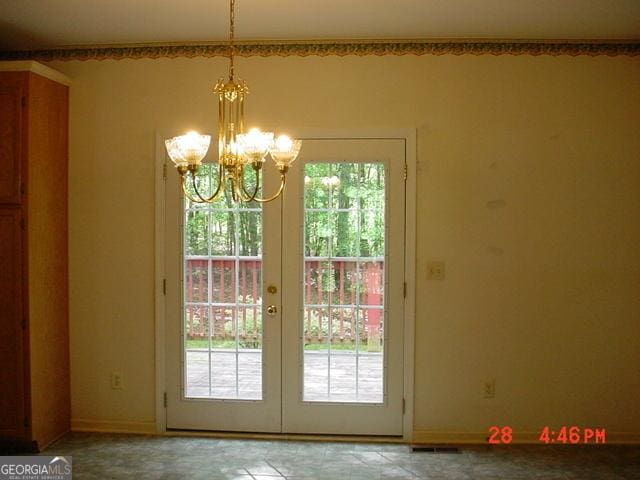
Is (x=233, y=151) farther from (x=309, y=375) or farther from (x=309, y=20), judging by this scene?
(x=309, y=375)

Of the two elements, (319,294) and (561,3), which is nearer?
(561,3)

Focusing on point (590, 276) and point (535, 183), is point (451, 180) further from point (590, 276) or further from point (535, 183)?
point (590, 276)

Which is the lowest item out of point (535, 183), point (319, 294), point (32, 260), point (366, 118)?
point (319, 294)

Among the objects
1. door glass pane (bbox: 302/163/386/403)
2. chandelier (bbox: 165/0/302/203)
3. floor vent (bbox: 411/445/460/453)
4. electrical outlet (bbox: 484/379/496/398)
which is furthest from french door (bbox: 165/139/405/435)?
chandelier (bbox: 165/0/302/203)

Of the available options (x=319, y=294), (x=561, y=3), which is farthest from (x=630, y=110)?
(x=319, y=294)

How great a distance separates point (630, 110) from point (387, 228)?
167 cm

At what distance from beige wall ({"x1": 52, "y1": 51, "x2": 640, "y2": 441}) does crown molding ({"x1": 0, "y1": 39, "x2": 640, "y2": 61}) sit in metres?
0.05

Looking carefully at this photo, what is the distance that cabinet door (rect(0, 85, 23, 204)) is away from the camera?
11.1 ft

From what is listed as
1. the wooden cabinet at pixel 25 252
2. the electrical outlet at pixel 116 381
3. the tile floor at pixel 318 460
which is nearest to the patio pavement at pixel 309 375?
the tile floor at pixel 318 460

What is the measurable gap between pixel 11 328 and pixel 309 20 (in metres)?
2.49

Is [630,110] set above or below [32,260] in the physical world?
above

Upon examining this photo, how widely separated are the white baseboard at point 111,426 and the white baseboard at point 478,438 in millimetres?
1730

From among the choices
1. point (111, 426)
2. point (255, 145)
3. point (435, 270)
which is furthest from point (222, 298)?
point (255, 145)

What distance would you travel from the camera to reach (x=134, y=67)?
3.75 metres
